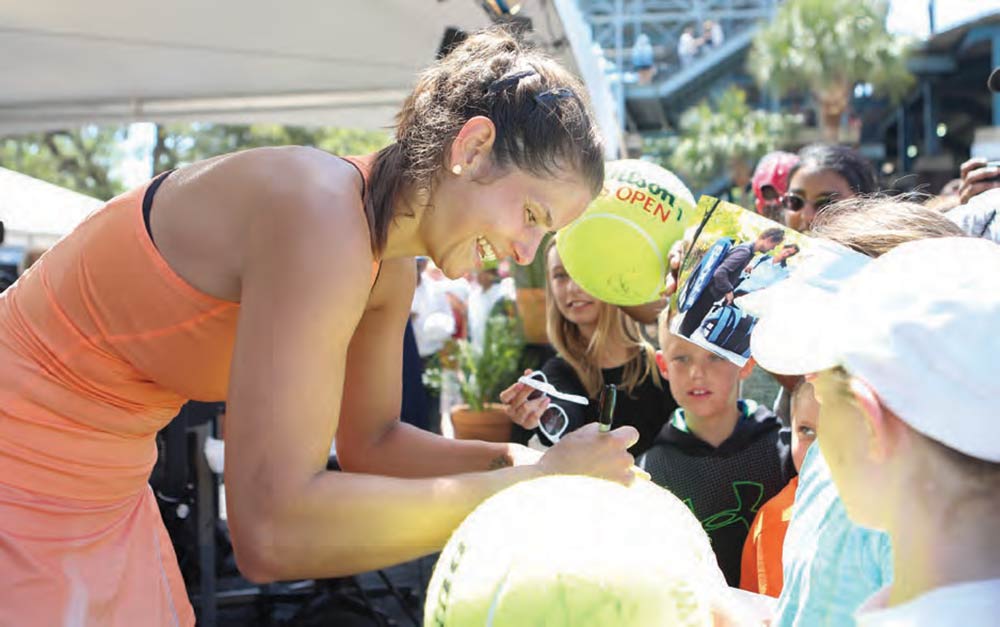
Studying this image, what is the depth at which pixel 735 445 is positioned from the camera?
107 inches

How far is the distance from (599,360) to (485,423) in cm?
83

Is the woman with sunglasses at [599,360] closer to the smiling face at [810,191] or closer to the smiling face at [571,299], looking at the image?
the smiling face at [571,299]

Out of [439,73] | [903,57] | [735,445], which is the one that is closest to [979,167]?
[735,445]

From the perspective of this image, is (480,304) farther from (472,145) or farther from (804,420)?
(472,145)

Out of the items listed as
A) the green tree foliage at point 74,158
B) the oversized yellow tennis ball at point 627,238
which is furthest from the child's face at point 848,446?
the green tree foliage at point 74,158

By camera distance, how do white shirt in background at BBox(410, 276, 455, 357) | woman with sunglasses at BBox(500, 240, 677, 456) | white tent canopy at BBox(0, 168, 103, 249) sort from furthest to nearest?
white shirt in background at BBox(410, 276, 455, 357), white tent canopy at BBox(0, 168, 103, 249), woman with sunglasses at BBox(500, 240, 677, 456)

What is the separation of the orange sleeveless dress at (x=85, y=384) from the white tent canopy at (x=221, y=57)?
2865mm

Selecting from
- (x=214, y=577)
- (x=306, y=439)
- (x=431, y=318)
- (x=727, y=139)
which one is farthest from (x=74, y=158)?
(x=306, y=439)

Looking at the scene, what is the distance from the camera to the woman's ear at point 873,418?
1.01 metres

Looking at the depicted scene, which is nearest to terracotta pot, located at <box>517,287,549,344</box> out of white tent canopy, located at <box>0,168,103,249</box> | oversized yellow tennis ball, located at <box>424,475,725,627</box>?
oversized yellow tennis ball, located at <box>424,475,725,627</box>

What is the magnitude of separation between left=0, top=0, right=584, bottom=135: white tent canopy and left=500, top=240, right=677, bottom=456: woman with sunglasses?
139 cm

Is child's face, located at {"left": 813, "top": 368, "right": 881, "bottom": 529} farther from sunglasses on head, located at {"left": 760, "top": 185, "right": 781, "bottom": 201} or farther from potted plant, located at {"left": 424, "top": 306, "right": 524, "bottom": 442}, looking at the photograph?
sunglasses on head, located at {"left": 760, "top": 185, "right": 781, "bottom": 201}

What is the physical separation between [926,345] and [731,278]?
3.40 ft

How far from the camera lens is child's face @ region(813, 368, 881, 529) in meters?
1.06
